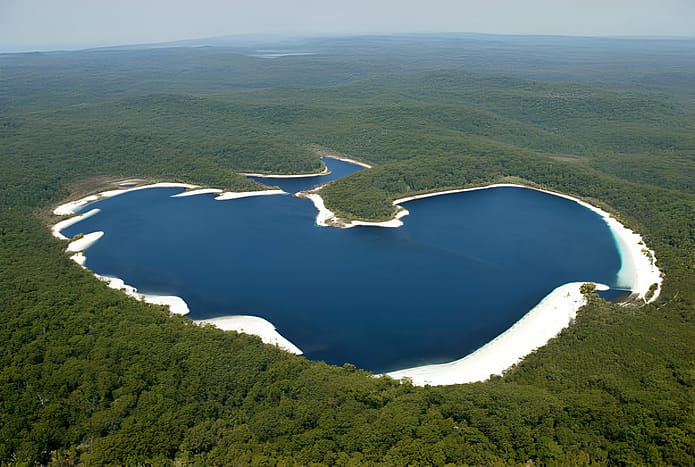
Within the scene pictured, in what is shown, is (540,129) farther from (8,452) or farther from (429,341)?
(8,452)

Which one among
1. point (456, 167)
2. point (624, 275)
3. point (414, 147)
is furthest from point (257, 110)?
point (624, 275)

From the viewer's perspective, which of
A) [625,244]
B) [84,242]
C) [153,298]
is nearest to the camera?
[153,298]

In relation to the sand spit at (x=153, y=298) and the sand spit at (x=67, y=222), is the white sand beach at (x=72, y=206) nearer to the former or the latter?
the sand spit at (x=67, y=222)

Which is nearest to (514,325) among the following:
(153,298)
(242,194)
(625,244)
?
(625,244)

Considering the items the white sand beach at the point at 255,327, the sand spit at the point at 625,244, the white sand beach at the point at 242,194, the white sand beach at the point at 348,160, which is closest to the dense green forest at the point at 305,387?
the sand spit at the point at 625,244

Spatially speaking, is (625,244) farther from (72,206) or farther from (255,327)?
(72,206)
